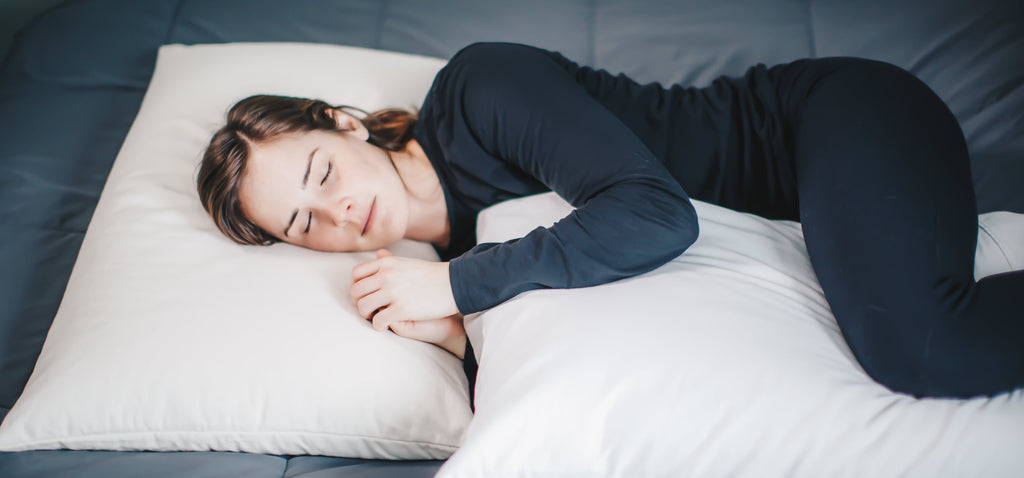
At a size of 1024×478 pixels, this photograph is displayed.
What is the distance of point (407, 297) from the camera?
2.95 feet

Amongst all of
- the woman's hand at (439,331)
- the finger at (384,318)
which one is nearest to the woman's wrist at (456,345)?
the woman's hand at (439,331)

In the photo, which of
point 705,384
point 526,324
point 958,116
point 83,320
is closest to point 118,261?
point 83,320

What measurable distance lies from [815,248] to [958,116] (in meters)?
0.68

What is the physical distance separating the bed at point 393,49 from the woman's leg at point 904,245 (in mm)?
392

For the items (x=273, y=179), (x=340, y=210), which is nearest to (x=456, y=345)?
(x=340, y=210)

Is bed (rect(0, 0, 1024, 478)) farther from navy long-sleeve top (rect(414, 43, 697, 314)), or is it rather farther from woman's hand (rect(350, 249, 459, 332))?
woman's hand (rect(350, 249, 459, 332))

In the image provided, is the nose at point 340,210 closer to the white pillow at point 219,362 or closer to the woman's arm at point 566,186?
the white pillow at point 219,362

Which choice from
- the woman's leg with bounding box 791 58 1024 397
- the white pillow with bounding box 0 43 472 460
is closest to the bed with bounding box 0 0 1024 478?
the white pillow with bounding box 0 43 472 460

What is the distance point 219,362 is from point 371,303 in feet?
0.73

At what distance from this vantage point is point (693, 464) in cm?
66

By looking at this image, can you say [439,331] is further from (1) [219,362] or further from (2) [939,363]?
(2) [939,363]

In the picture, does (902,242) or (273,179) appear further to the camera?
(273,179)

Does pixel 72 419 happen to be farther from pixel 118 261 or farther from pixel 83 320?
pixel 118 261

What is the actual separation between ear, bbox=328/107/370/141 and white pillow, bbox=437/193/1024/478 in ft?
1.87
